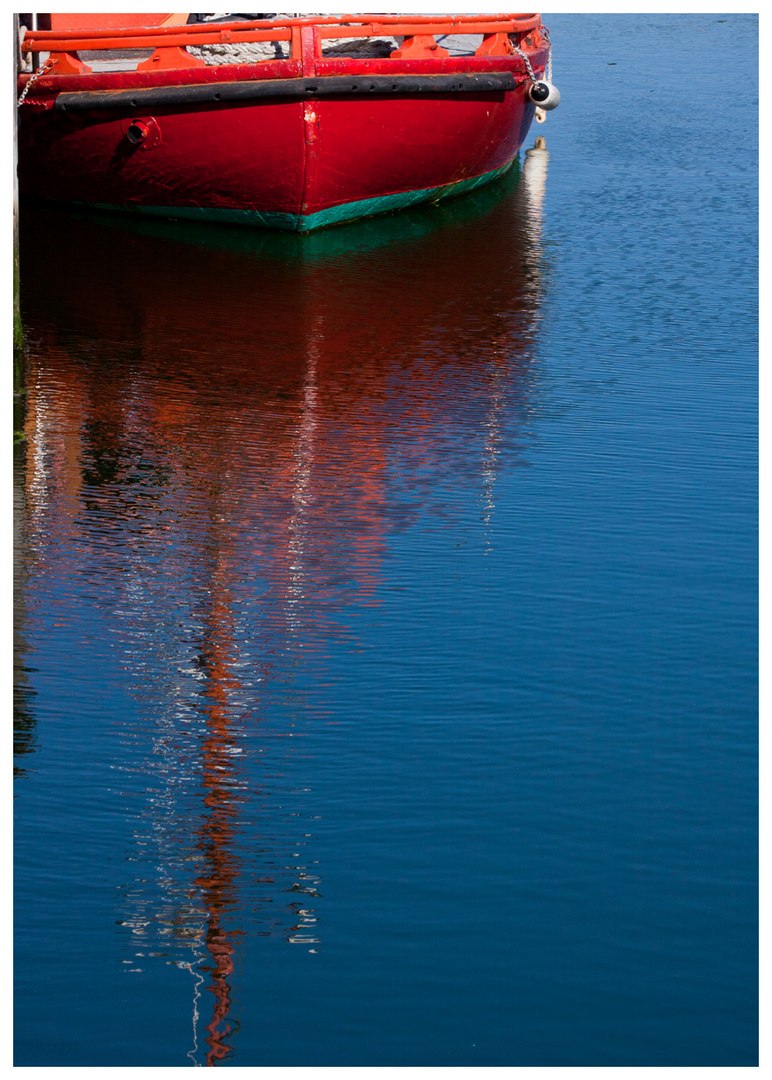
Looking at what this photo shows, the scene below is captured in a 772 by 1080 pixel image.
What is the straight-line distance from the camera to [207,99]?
1233 cm

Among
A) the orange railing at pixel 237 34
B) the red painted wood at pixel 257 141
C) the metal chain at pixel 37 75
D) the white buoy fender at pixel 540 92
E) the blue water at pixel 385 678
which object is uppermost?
the orange railing at pixel 237 34

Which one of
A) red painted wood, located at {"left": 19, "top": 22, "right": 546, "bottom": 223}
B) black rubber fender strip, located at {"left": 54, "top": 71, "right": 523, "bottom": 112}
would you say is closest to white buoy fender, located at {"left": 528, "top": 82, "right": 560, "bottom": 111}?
red painted wood, located at {"left": 19, "top": 22, "right": 546, "bottom": 223}

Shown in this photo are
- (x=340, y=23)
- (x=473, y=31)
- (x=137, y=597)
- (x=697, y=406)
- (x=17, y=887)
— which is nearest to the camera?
(x=17, y=887)

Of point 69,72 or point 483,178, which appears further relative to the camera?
point 483,178

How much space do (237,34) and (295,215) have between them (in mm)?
1950

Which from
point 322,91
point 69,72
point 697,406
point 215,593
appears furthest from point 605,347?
point 69,72

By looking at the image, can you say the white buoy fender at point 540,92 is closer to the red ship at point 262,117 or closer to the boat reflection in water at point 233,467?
the red ship at point 262,117

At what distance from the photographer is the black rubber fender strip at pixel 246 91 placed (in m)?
12.3

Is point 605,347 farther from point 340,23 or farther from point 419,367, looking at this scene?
point 340,23

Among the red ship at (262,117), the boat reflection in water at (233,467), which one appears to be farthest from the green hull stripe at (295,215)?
the boat reflection in water at (233,467)

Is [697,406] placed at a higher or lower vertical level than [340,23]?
lower

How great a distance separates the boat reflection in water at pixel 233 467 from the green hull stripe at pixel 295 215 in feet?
0.49

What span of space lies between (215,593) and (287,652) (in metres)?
0.67

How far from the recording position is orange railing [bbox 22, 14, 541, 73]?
12180 millimetres
